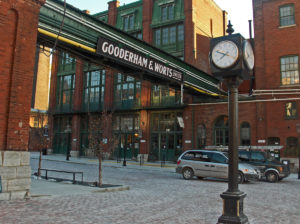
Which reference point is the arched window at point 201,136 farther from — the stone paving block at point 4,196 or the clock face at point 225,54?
the clock face at point 225,54

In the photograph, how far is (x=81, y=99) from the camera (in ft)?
125

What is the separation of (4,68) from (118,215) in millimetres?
5659

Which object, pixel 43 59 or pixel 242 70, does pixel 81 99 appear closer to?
pixel 43 59

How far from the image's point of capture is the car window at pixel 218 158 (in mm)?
16297

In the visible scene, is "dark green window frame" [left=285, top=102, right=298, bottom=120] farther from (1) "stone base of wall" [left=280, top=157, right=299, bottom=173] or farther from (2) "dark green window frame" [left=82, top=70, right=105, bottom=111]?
(2) "dark green window frame" [left=82, top=70, right=105, bottom=111]

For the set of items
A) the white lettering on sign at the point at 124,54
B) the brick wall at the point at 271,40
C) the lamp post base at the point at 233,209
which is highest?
the brick wall at the point at 271,40

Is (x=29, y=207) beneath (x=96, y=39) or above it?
beneath

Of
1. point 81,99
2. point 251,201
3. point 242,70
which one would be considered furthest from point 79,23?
point 81,99

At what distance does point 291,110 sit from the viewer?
24.0m

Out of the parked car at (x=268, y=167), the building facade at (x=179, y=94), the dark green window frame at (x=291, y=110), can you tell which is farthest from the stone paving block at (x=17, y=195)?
the dark green window frame at (x=291, y=110)

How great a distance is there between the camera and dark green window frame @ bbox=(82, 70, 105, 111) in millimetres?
36300

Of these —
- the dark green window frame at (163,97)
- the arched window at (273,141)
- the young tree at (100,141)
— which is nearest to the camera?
the young tree at (100,141)

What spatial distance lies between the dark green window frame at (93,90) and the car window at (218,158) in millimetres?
21531

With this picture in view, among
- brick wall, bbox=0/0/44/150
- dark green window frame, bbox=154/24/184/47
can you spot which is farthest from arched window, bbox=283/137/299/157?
brick wall, bbox=0/0/44/150
